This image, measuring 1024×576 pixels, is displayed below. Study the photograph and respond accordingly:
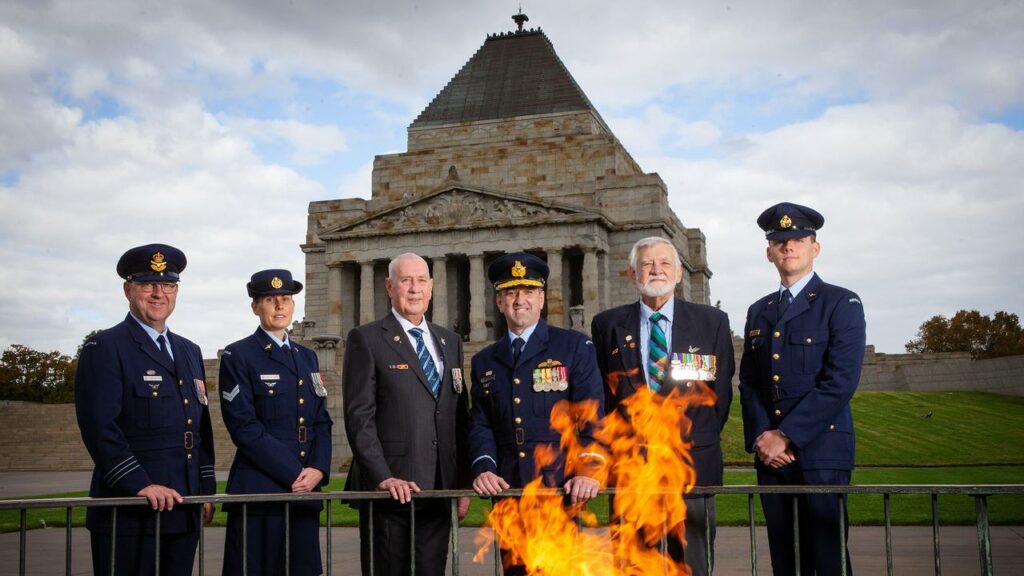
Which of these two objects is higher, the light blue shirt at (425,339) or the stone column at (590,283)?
the stone column at (590,283)

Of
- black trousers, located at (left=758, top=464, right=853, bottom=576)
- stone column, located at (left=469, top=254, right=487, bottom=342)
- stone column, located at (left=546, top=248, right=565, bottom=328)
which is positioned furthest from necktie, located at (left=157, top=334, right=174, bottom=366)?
stone column, located at (left=546, top=248, right=565, bottom=328)

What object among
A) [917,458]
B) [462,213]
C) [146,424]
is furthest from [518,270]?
[462,213]

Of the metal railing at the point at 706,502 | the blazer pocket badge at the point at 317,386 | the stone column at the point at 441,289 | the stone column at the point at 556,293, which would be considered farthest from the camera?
the stone column at the point at 441,289

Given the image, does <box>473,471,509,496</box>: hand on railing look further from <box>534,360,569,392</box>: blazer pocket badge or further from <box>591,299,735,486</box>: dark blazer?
<box>591,299,735,486</box>: dark blazer

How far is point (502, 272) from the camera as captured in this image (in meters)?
6.24

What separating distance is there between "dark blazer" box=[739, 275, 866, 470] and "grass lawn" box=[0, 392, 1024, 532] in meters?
2.46

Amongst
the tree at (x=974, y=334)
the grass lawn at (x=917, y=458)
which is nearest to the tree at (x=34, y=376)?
the grass lawn at (x=917, y=458)

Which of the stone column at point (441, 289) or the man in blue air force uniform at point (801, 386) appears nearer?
the man in blue air force uniform at point (801, 386)

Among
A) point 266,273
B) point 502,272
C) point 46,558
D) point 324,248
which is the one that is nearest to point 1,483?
point 46,558

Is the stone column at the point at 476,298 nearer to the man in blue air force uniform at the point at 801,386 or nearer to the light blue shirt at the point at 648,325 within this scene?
the light blue shirt at the point at 648,325

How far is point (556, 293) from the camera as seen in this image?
145ft

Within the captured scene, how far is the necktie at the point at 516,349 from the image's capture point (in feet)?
20.4

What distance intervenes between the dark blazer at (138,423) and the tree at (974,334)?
62.0 m

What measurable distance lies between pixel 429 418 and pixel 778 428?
7.15 ft
